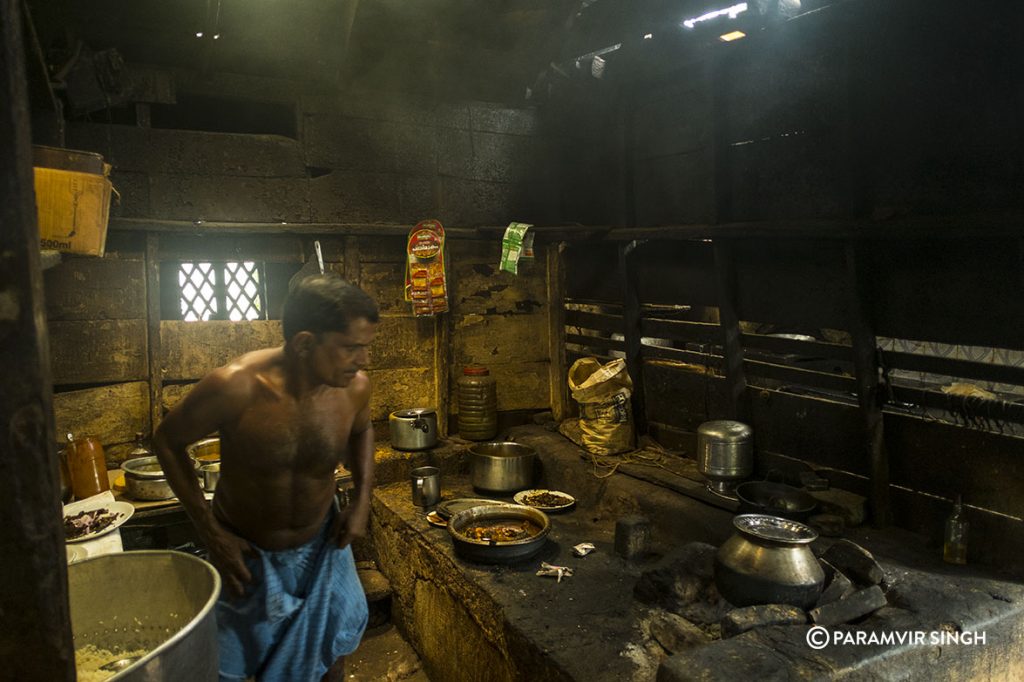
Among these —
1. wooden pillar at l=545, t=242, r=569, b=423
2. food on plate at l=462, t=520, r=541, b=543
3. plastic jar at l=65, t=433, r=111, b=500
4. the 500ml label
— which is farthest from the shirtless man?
wooden pillar at l=545, t=242, r=569, b=423

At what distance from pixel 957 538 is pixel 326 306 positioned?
438cm

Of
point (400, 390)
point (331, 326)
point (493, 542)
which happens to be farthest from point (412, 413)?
point (331, 326)

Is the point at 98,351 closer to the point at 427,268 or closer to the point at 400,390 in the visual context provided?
the point at 400,390

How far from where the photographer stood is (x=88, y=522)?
13.8 feet

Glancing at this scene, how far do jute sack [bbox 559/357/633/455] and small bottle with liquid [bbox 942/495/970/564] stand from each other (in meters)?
3.05

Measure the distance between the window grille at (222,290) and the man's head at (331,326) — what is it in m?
4.08

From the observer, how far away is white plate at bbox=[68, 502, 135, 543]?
387 centimetres

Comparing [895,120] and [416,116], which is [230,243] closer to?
[416,116]

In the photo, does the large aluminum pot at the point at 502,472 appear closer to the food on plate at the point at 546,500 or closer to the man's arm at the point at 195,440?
the food on plate at the point at 546,500

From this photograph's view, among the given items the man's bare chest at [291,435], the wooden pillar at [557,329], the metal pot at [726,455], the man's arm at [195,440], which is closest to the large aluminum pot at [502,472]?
the wooden pillar at [557,329]

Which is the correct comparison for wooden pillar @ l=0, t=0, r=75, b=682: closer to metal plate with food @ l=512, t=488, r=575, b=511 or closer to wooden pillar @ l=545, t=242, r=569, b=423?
metal plate with food @ l=512, t=488, r=575, b=511

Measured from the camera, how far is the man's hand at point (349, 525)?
12.0 feet

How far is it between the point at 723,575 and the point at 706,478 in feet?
6.01

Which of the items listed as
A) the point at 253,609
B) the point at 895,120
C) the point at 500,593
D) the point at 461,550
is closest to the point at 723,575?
the point at 500,593
